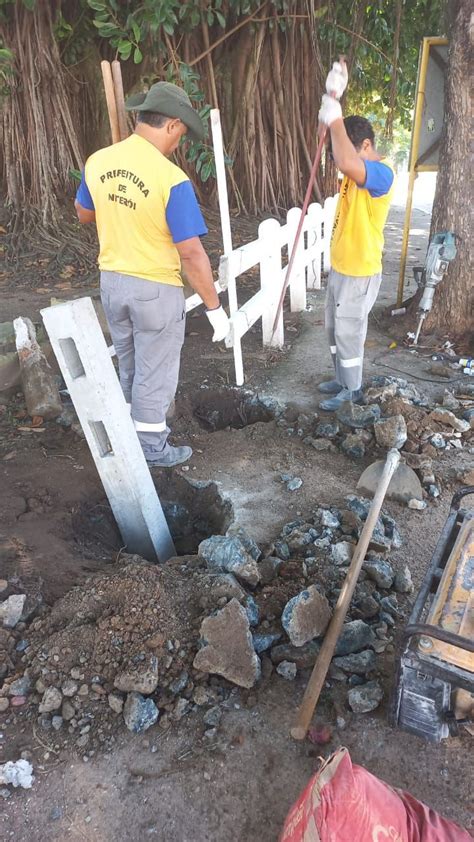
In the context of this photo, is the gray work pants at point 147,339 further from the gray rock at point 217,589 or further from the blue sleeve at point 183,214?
the gray rock at point 217,589

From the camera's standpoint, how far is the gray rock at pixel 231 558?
266cm

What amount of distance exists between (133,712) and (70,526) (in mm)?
1321

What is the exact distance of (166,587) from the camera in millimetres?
2570

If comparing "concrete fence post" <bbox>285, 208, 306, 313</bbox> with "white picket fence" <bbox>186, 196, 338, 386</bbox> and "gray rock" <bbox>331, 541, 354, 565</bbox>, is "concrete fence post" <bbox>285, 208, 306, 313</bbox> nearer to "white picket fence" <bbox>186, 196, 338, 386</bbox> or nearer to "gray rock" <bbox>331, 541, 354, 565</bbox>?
"white picket fence" <bbox>186, 196, 338, 386</bbox>

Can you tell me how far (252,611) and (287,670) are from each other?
293 millimetres

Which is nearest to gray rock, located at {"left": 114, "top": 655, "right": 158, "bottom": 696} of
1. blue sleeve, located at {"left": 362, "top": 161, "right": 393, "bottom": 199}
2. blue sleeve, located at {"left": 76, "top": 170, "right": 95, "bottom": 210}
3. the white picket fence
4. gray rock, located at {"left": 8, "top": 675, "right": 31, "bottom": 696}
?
gray rock, located at {"left": 8, "top": 675, "right": 31, "bottom": 696}

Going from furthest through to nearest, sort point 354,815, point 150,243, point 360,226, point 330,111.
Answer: point 360,226 → point 330,111 → point 150,243 → point 354,815

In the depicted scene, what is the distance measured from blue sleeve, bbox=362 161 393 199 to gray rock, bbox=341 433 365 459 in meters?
1.57

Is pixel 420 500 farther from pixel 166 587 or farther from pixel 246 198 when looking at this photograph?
pixel 246 198

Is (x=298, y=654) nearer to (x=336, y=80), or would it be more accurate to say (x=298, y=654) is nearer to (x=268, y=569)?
(x=268, y=569)

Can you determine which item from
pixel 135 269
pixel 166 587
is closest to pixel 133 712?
pixel 166 587

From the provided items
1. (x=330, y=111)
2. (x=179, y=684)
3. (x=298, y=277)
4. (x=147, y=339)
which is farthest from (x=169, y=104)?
(x=298, y=277)

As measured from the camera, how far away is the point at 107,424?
9.51 feet

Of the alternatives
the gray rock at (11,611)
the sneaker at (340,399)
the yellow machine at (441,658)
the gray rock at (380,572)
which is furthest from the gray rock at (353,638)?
the sneaker at (340,399)
